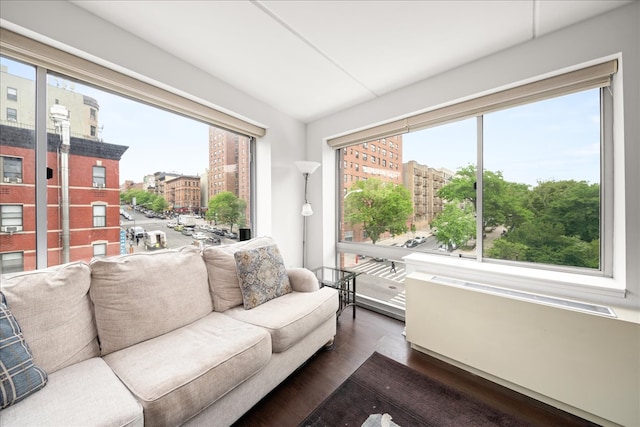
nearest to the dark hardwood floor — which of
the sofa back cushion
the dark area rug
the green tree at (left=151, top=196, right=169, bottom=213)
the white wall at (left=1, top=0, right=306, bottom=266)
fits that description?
the dark area rug

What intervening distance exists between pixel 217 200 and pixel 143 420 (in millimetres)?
1987

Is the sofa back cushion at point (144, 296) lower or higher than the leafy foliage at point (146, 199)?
lower

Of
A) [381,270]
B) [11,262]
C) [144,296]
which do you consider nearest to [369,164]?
[381,270]

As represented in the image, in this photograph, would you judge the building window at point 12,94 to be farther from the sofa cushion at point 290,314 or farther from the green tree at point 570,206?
the green tree at point 570,206

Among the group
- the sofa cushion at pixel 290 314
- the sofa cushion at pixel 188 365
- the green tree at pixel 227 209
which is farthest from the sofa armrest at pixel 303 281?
the green tree at pixel 227 209

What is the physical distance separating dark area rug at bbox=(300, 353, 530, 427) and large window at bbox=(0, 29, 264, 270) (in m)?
1.96

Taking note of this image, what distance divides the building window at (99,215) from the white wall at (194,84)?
104 cm

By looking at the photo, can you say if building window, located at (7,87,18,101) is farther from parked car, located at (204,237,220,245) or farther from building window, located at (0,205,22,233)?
parked car, located at (204,237,220,245)

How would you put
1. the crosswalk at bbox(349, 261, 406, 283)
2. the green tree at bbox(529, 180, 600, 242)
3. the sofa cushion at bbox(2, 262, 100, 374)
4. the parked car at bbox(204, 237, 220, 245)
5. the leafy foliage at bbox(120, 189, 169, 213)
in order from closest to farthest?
the sofa cushion at bbox(2, 262, 100, 374) < the green tree at bbox(529, 180, 600, 242) < the leafy foliage at bbox(120, 189, 169, 213) < the parked car at bbox(204, 237, 220, 245) < the crosswalk at bbox(349, 261, 406, 283)

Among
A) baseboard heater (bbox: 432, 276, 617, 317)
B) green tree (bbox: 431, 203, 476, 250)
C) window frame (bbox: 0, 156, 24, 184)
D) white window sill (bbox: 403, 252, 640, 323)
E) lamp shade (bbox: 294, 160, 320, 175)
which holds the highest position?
lamp shade (bbox: 294, 160, 320, 175)

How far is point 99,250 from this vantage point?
1.81 metres

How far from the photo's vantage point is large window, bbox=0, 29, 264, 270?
1458mm

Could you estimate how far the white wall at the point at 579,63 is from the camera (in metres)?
1.42

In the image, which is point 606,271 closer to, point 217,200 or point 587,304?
point 587,304
